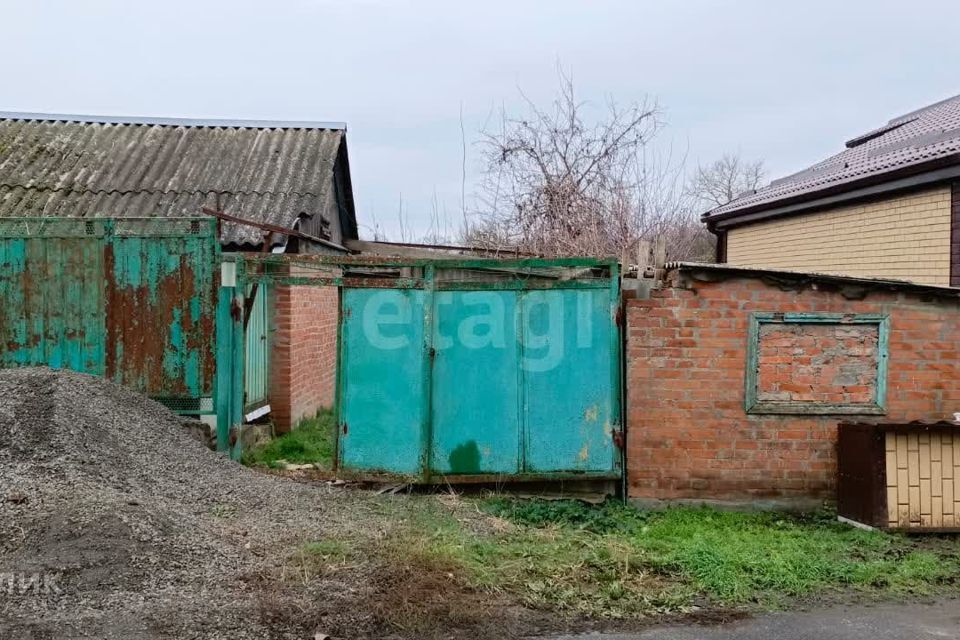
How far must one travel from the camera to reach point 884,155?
11086 millimetres

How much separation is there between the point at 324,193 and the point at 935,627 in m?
8.58

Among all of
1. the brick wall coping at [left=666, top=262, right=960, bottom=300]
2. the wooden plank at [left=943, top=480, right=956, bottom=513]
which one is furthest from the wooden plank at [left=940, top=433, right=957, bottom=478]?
the brick wall coping at [left=666, top=262, right=960, bottom=300]

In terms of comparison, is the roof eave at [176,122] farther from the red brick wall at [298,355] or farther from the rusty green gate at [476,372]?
the rusty green gate at [476,372]

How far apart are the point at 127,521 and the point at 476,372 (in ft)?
10.2

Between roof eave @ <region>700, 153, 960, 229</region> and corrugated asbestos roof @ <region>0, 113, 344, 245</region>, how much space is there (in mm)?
6979

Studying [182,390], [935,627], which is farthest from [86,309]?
[935,627]

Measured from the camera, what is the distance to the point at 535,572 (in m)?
5.16

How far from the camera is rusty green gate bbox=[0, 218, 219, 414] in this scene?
744cm

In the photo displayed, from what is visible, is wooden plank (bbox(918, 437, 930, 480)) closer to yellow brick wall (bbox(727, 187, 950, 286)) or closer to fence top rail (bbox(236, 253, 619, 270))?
fence top rail (bbox(236, 253, 619, 270))

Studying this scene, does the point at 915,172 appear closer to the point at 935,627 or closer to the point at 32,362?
the point at 935,627

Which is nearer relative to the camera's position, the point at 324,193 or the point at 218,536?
the point at 218,536

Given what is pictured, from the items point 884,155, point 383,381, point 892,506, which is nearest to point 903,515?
point 892,506

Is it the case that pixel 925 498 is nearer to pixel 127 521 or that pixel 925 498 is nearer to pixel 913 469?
pixel 913 469

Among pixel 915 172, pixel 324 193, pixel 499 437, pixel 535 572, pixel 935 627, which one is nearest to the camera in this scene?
pixel 935 627
